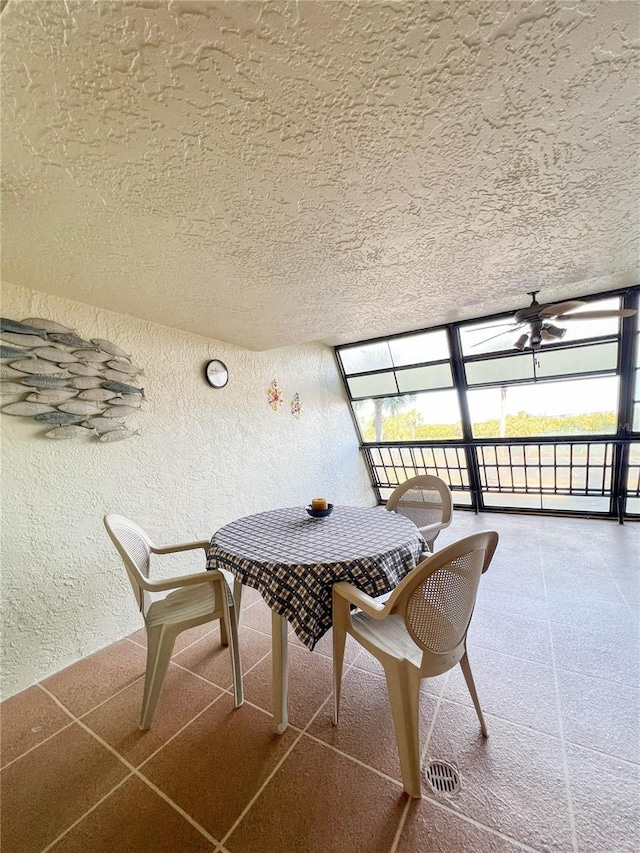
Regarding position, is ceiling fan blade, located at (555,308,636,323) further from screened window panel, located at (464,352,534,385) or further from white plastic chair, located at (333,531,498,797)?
white plastic chair, located at (333,531,498,797)

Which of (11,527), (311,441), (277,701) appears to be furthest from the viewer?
(311,441)

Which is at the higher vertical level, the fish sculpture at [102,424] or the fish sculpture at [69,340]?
the fish sculpture at [69,340]

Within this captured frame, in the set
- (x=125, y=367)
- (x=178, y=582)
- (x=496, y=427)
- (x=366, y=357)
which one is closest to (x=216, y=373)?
(x=125, y=367)

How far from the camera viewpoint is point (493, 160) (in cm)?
108

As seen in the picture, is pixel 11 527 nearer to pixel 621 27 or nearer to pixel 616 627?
pixel 621 27

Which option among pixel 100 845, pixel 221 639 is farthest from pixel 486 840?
pixel 221 639

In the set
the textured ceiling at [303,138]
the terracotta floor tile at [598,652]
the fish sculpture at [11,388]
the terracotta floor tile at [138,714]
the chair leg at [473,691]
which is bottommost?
the terracotta floor tile at [598,652]

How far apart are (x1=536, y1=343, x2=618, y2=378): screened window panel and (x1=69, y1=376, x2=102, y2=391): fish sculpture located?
169 inches

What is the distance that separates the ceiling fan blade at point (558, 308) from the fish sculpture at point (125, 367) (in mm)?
3160

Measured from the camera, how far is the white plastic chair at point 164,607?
1.37 meters

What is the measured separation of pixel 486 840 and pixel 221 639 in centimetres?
152

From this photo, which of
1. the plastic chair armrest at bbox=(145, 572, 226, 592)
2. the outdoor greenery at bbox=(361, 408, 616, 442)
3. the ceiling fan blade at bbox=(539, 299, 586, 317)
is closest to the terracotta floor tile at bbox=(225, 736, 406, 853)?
the plastic chair armrest at bbox=(145, 572, 226, 592)

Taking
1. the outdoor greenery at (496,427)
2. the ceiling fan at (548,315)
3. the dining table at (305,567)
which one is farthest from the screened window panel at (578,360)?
the dining table at (305,567)

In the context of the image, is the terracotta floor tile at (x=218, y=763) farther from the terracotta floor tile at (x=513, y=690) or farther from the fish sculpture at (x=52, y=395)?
the fish sculpture at (x=52, y=395)
